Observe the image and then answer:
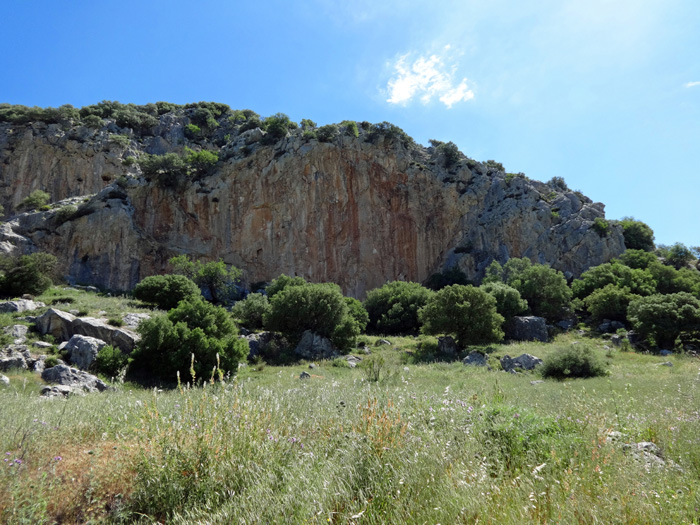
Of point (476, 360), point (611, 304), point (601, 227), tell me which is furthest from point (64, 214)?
point (601, 227)

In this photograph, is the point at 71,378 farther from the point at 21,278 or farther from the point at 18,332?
the point at 21,278

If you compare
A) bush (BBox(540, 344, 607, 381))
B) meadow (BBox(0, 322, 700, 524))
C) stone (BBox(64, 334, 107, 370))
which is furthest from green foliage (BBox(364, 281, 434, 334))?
meadow (BBox(0, 322, 700, 524))

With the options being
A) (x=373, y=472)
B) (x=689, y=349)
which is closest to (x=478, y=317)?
(x=689, y=349)

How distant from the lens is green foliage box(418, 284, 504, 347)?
81.8ft

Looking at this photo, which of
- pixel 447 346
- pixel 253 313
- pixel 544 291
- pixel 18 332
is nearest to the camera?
pixel 18 332

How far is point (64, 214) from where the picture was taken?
3881 centimetres

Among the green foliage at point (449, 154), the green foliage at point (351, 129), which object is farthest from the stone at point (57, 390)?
the green foliage at point (449, 154)

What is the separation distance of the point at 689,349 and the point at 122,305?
36745mm

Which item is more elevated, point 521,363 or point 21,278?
point 21,278

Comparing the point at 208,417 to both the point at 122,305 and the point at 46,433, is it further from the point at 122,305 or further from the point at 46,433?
the point at 122,305

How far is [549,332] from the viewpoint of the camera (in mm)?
31469

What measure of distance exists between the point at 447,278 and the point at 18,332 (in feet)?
130

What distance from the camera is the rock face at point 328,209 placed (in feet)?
148

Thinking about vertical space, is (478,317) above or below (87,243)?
below
